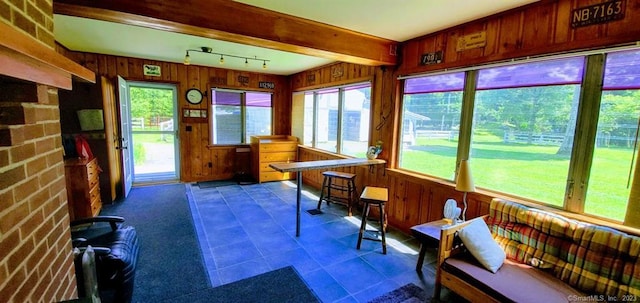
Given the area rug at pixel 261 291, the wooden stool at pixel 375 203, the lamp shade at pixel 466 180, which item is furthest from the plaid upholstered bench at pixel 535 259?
the area rug at pixel 261 291

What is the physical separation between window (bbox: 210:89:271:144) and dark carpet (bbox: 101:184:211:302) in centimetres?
162

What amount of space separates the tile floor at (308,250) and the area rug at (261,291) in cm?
9

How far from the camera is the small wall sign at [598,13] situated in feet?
6.09

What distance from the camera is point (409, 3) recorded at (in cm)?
228

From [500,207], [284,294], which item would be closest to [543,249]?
[500,207]

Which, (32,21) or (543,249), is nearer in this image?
(32,21)

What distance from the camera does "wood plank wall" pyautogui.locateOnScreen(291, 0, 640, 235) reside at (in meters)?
2.00

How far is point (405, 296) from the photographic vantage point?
7.07 feet

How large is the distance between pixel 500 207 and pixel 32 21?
2990 mm

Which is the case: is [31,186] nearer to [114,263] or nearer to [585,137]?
[114,263]

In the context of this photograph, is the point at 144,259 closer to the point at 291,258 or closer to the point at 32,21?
the point at 291,258

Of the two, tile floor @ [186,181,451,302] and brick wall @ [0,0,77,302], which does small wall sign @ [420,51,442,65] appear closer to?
tile floor @ [186,181,451,302]

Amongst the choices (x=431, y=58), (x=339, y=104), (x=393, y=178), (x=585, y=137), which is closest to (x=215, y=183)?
(x=339, y=104)

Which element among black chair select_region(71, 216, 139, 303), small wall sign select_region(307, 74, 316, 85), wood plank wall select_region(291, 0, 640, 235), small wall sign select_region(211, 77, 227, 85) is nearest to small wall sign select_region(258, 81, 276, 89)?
small wall sign select_region(211, 77, 227, 85)
